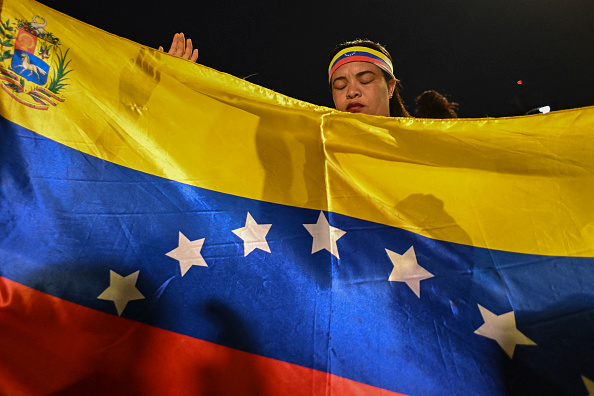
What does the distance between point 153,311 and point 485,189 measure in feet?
4.84

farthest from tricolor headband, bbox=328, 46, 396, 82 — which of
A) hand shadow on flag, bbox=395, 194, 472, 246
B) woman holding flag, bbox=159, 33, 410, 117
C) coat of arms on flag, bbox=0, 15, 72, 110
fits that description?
coat of arms on flag, bbox=0, 15, 72, 110

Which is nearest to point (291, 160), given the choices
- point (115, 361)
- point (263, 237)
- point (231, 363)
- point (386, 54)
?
point (263, 237)

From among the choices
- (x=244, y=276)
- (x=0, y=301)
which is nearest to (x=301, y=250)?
(x=244, y=276)

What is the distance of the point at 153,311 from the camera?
1.31m

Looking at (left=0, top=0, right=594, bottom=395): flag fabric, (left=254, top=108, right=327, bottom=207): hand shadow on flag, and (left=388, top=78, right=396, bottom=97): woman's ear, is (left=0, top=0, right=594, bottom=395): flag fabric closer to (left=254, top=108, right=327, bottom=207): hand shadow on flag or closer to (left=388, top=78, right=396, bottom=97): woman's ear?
(left=254, top=108, right=327, bottom=207): hand shadow on flag

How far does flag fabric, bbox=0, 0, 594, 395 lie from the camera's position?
4.15 feet

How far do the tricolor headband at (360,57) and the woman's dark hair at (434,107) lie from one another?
1.32 ft

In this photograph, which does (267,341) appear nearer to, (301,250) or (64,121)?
(301,250)

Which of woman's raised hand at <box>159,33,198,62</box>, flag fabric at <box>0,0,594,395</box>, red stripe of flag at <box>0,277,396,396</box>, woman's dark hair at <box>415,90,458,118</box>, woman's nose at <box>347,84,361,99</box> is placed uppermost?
woman's dark hair at <box>415,90,458,118</box>

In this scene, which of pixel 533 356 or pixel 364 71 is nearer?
pixel 533 356

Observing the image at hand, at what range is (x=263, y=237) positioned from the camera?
1567 mm

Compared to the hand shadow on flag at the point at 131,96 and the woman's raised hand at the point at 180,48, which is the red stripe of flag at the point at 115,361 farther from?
the woman's raised hand at the point at 180,48

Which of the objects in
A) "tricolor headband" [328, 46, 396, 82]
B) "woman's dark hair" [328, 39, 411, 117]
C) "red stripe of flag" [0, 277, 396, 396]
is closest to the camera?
"red stripe of flag" [0, 277, 396, 396]

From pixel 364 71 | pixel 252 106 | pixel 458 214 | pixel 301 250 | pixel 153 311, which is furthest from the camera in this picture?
pixel 364 71
